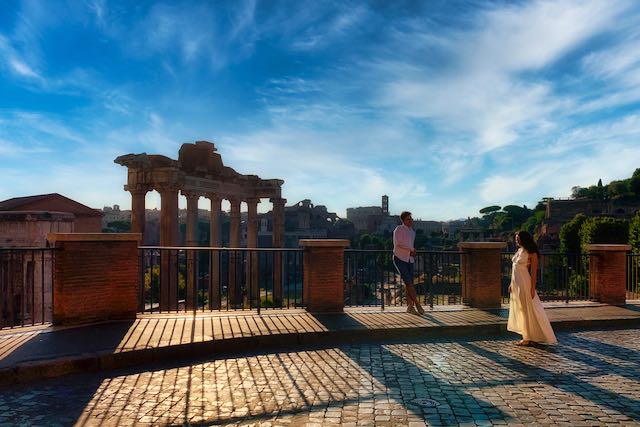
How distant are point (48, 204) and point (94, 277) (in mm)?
28385

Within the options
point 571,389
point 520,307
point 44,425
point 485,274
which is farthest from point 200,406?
point 485,274

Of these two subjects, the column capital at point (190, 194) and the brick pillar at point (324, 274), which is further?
the column capital at point (190, 194)

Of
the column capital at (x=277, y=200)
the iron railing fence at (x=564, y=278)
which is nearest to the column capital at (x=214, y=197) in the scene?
the column capital at (x=277, y=200)

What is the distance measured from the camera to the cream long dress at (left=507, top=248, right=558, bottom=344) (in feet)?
23.8

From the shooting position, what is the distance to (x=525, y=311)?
7.36m

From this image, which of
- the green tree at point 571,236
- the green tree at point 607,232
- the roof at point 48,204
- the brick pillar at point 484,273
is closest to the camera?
the brick pillar at point 484,273

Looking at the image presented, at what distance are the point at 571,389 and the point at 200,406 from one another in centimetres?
366

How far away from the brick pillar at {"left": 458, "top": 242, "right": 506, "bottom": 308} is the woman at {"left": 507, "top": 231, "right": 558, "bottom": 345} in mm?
2067

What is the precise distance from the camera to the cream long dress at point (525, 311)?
23.8ft

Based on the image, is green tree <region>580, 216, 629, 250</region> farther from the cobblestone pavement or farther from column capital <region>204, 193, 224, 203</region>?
the cobblestone pavement

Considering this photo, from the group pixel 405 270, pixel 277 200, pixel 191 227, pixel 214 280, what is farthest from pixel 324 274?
pixel 277 200

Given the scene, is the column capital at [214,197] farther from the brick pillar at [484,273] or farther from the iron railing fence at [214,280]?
the brick pillar at [484,273]

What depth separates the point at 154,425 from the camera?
4.06m

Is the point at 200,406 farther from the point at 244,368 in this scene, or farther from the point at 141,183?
the point at 141,183
